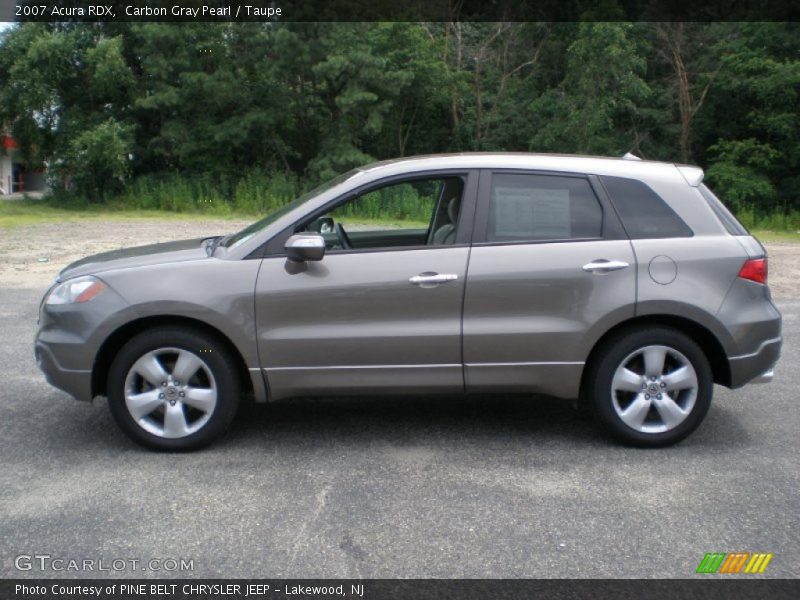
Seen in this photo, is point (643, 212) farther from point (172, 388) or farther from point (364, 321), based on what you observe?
point (172, 388)

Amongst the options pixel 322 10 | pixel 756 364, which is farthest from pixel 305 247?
pixel 322 10

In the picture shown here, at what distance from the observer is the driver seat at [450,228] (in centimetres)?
521

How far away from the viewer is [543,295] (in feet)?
16.5

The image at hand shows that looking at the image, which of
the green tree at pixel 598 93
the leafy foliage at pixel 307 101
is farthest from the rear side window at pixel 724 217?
the green tree at pixel 598 93

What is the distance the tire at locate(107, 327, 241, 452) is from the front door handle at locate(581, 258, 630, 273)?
219cm

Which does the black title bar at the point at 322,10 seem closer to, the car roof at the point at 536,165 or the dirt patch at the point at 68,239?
the dirt patch at the point at 68,239

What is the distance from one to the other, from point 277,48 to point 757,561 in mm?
29132

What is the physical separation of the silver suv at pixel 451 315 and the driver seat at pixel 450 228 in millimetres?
26

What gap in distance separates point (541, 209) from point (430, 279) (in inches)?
32.7

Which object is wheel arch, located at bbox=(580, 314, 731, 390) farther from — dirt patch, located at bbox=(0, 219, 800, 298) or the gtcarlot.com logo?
dirt patch, located at bbox=(0, 219, 800, 298)

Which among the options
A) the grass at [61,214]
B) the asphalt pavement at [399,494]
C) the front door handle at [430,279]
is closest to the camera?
the asphalt pavement at [399,494]

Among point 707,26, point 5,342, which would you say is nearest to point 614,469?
point 5,342

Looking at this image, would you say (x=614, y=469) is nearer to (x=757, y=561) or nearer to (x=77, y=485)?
(x=757, y=561)
